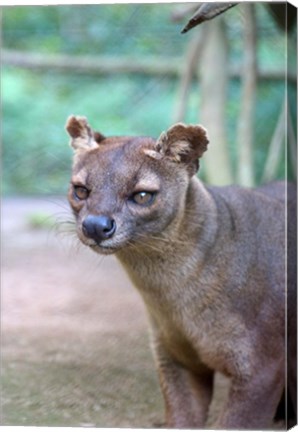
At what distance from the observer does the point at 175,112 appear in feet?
→ 19.0

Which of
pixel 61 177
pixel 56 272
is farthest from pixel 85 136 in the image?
pixel 56 272

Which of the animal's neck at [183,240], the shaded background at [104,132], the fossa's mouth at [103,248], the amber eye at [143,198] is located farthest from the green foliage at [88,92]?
the fossa's mouth at [103,248]

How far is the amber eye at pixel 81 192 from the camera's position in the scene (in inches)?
171

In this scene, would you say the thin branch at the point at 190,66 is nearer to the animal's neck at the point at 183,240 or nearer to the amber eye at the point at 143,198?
the animal's neck at the point at 183,240

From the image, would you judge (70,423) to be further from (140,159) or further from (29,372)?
(140,159)

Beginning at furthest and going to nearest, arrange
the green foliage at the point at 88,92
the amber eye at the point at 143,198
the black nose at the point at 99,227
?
the green foliage at the point at 88,92, the amber eye at the point at 143,198, the black nose at the point at 99,227

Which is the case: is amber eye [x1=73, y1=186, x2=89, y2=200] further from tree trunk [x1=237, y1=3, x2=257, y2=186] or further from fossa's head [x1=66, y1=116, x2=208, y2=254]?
tree trunk [x1=237, y1=3, x2=257, y2=186]

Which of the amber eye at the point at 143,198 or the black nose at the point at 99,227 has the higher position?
the amber eye at the point at 143,198

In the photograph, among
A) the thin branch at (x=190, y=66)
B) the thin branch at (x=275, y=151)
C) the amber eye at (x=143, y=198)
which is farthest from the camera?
the thin branch at (x=190, y=66)

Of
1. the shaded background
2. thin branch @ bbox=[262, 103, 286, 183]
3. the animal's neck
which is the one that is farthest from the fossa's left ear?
thin branch @ bbox=[262, 103, 286, 183]

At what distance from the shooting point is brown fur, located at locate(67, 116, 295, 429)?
437cm

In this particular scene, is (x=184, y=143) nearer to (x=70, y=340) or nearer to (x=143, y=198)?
(x=143, y=198)

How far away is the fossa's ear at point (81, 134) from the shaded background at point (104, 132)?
329mm

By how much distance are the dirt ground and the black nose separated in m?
0.43
